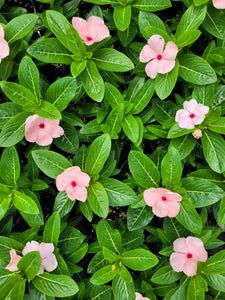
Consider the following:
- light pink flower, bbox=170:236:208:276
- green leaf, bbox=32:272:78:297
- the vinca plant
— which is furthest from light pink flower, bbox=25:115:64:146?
light pink flower, bbox=170:236:208:276

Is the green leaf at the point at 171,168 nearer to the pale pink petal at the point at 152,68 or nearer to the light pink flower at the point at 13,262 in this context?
the pale pink petal at the point at 152,68

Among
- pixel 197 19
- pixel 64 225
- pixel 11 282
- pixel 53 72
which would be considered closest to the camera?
pixel 11 282

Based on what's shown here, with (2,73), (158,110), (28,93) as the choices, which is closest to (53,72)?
(2,73)

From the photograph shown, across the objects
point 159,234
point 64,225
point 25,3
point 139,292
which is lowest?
point 139,292

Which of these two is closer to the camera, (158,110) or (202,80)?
(202,80)

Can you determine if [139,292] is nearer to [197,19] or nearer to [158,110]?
[158,110]

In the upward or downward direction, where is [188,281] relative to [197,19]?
downward

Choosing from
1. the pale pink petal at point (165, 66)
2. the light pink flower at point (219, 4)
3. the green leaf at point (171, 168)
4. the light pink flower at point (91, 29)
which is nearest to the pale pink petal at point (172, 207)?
the green leaf at point (171, 168)

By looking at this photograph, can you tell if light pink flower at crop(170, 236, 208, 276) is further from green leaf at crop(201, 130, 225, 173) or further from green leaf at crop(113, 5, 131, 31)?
green leaf at crop(113, 5, 131, 31)
